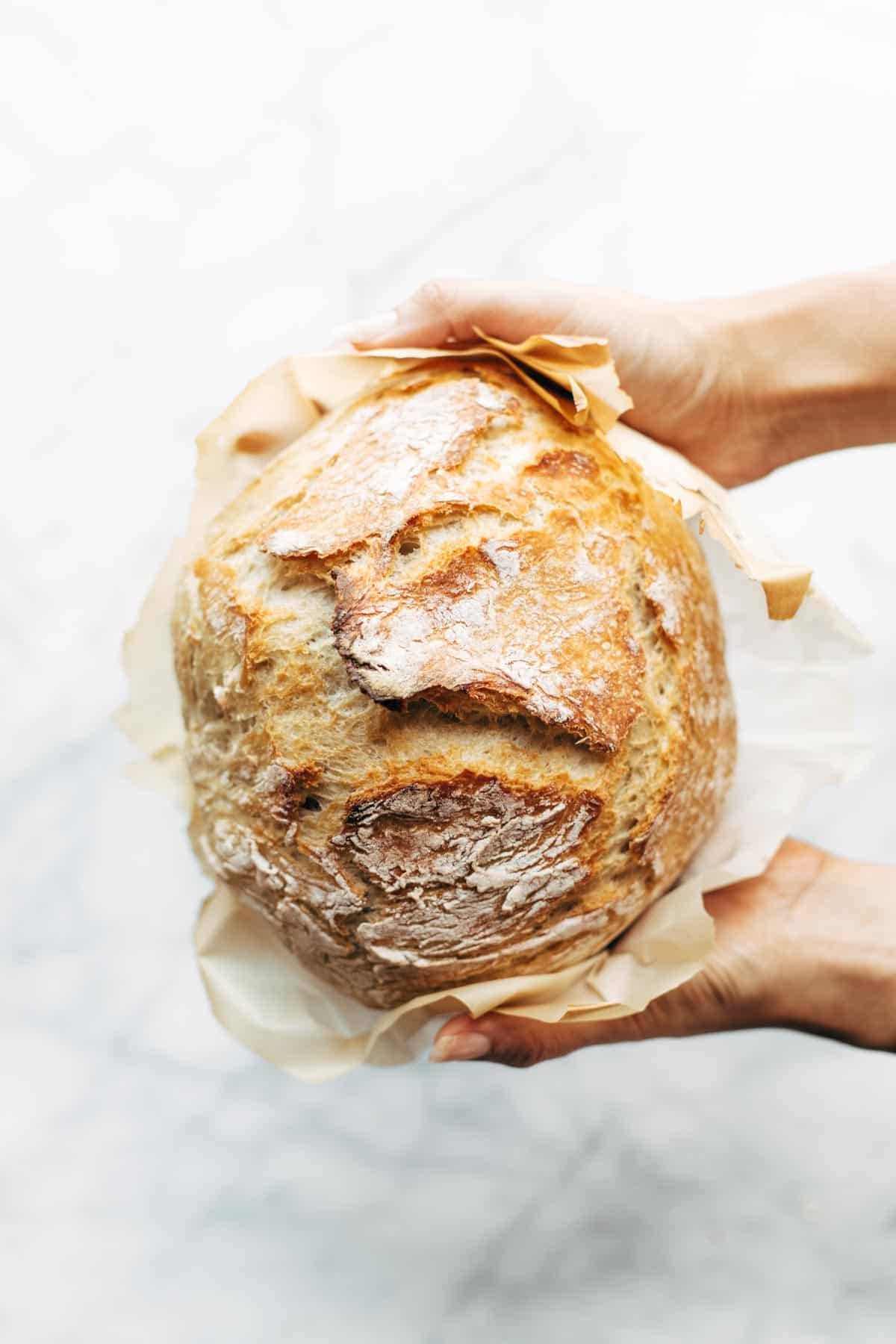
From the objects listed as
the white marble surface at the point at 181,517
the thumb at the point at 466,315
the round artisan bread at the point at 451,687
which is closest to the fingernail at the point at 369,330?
the thumb at the point at 466,315

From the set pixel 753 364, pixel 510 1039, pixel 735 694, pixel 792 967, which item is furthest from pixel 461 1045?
pixel 753 364

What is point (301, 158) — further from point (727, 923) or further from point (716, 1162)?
point (716, 1162)

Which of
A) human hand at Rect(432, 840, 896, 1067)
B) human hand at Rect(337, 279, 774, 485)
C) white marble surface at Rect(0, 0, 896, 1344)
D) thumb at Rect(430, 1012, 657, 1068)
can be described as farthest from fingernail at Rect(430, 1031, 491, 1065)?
human hand at Rect(337, 279, 774, 485)

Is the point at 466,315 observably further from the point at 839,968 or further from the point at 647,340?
the point at 839,968

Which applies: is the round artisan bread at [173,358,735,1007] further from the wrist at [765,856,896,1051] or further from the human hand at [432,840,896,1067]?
the wrist at [765,856,896,1051]

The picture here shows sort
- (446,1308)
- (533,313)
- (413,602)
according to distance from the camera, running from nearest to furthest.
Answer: (413,602), (533,313), (446,1308)

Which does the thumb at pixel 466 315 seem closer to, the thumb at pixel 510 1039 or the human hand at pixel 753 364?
the human hand at pixel 753 364

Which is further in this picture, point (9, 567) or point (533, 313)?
point (9, 567)

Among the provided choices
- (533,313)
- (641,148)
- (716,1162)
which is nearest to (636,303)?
(533,313)
